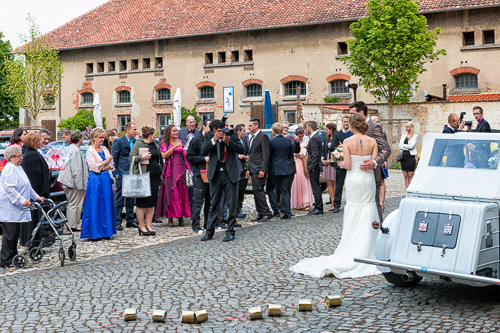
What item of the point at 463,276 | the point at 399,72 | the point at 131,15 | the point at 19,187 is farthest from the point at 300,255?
the point at 131,15

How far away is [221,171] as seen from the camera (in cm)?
1008

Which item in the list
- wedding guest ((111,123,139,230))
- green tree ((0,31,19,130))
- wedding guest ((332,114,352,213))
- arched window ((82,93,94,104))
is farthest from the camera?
green tree ((0,31,19,130))

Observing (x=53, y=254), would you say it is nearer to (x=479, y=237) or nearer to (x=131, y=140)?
(x=131, y=140)

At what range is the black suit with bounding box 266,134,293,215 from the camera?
40.9 ft

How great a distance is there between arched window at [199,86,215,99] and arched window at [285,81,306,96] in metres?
5.45

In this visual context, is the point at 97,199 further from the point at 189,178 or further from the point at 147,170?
the point at 189,178

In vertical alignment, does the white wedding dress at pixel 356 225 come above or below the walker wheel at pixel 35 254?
above

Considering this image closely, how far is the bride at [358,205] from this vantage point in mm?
7668

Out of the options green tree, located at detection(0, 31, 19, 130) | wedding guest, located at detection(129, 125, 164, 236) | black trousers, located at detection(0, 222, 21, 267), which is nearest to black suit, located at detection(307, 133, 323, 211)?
wedding guest, located at detection(129, 125, 164, 236)

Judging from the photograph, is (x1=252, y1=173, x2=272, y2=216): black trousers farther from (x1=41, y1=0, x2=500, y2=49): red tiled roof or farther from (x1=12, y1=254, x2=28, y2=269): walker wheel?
(x1=41, y1=0, x2=500, y2=49): red tiled roof

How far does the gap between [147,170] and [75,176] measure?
51.1 inches

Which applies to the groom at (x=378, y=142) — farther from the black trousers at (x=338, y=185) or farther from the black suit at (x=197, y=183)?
the black trousers at (x=338, y=185)

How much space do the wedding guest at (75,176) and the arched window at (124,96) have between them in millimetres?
33410

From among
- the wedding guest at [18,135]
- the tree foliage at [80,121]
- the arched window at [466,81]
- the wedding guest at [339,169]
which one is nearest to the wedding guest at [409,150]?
the wedding guest at [339,169]
